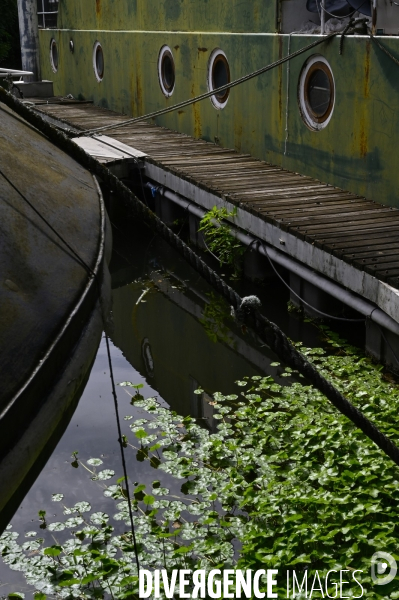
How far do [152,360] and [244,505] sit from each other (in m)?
3.10

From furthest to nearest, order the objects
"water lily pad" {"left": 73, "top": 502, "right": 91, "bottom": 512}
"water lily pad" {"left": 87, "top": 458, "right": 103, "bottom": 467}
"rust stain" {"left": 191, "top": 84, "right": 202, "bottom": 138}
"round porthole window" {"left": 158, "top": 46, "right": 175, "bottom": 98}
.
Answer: "round porthole window" {"left": 158, "top": 46, "right": 175, "bottom": 98} → "rust stain" {"left": 191, "top": 84, "right": 202, "bottom": 138} → "water lily pad" {"left": 87, "top": 458, "right": 103, "bottom": 467} → "water lily pad" {"left": 73, "top": 502, "right": 91, "bottom": 512}

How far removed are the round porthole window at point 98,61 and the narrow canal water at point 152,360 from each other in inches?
312

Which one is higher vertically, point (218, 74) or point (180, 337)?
point (218, 74)

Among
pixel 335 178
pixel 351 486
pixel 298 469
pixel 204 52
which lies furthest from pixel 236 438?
pixel 204 52

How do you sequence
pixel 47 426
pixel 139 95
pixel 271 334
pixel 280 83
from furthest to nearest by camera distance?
pixel 139 95, pixel 280 83, pixel 47 426, pixel 271 334

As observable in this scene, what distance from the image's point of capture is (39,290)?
2.48m

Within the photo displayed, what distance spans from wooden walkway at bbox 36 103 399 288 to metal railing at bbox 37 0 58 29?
28.9ft

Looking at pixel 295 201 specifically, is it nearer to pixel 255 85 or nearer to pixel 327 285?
pixel 327 285

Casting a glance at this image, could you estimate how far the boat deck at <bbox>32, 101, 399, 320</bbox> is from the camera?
6539 millimetres

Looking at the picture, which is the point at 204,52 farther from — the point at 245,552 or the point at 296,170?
the point at 245,552

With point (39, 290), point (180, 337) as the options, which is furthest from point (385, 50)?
point (39, 290)

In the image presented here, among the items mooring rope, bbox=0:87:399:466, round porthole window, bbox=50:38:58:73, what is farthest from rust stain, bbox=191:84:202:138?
mooring rope, bbox=0:87:399:466

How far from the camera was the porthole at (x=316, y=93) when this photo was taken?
8.88 m

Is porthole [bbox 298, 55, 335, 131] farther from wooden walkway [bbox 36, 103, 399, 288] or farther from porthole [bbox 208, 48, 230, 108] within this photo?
porthole [bbox 208, 48, 230, 108]
